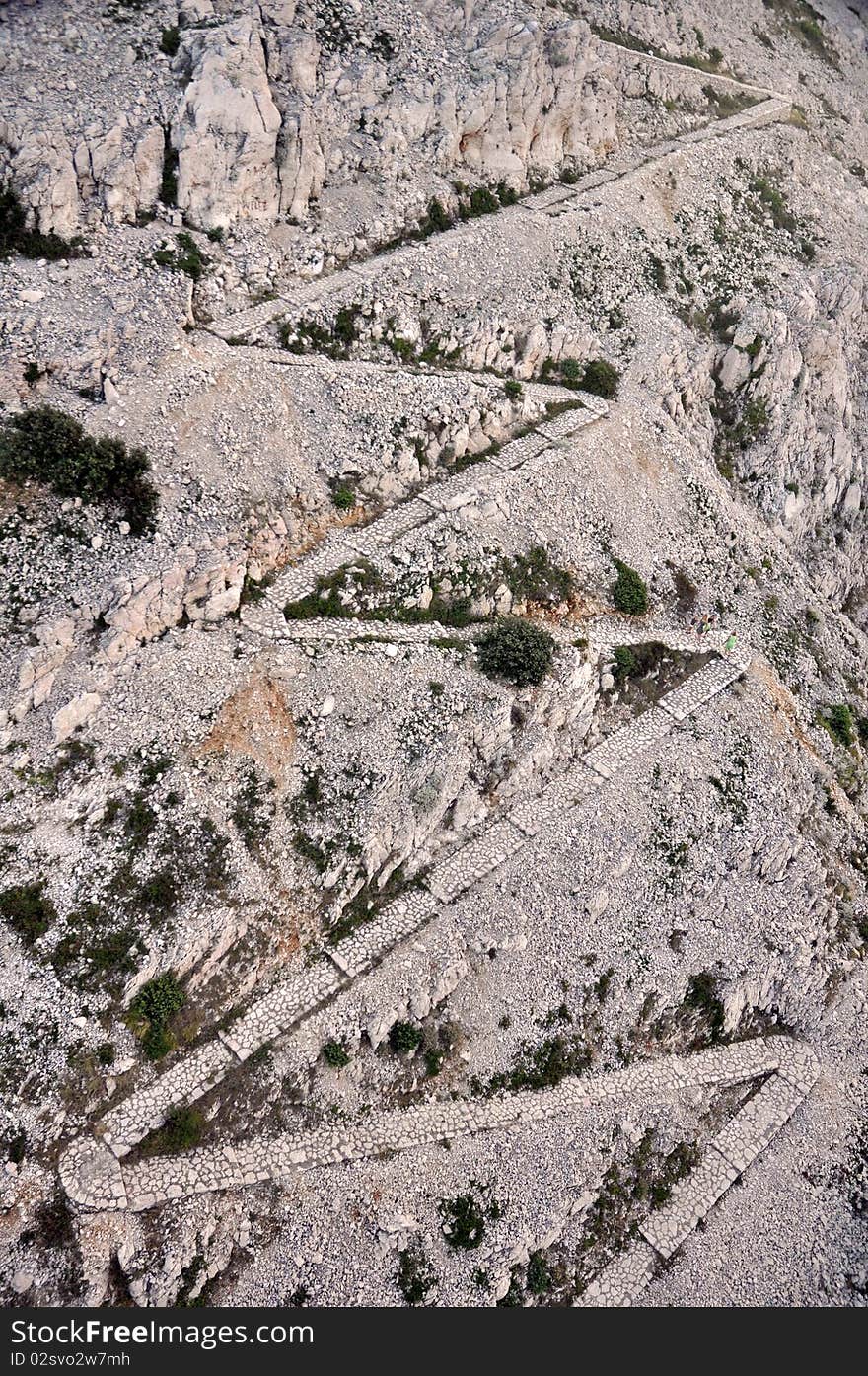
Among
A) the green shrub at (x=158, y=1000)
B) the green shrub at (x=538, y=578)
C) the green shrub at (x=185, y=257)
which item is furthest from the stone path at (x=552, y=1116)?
the green shrub at (x=185, y=257)

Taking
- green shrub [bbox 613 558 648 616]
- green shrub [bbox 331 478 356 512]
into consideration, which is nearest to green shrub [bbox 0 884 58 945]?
green shrub [bbox 331 478 356 512]

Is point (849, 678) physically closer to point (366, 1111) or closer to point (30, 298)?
point (366, 1111)

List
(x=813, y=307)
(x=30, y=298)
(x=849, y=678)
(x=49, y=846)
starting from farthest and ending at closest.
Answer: (x=813, y=307) < (x=849, y=678) < (x=30, y=298) < (x=49, y=846)

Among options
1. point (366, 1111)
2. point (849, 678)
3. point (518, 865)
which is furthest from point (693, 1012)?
point (849, 678)

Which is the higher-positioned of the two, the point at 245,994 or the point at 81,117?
the point at 81,117

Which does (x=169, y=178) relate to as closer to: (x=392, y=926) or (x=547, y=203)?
(x=547, y=203)

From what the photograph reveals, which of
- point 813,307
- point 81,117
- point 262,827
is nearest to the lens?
point 262,827
